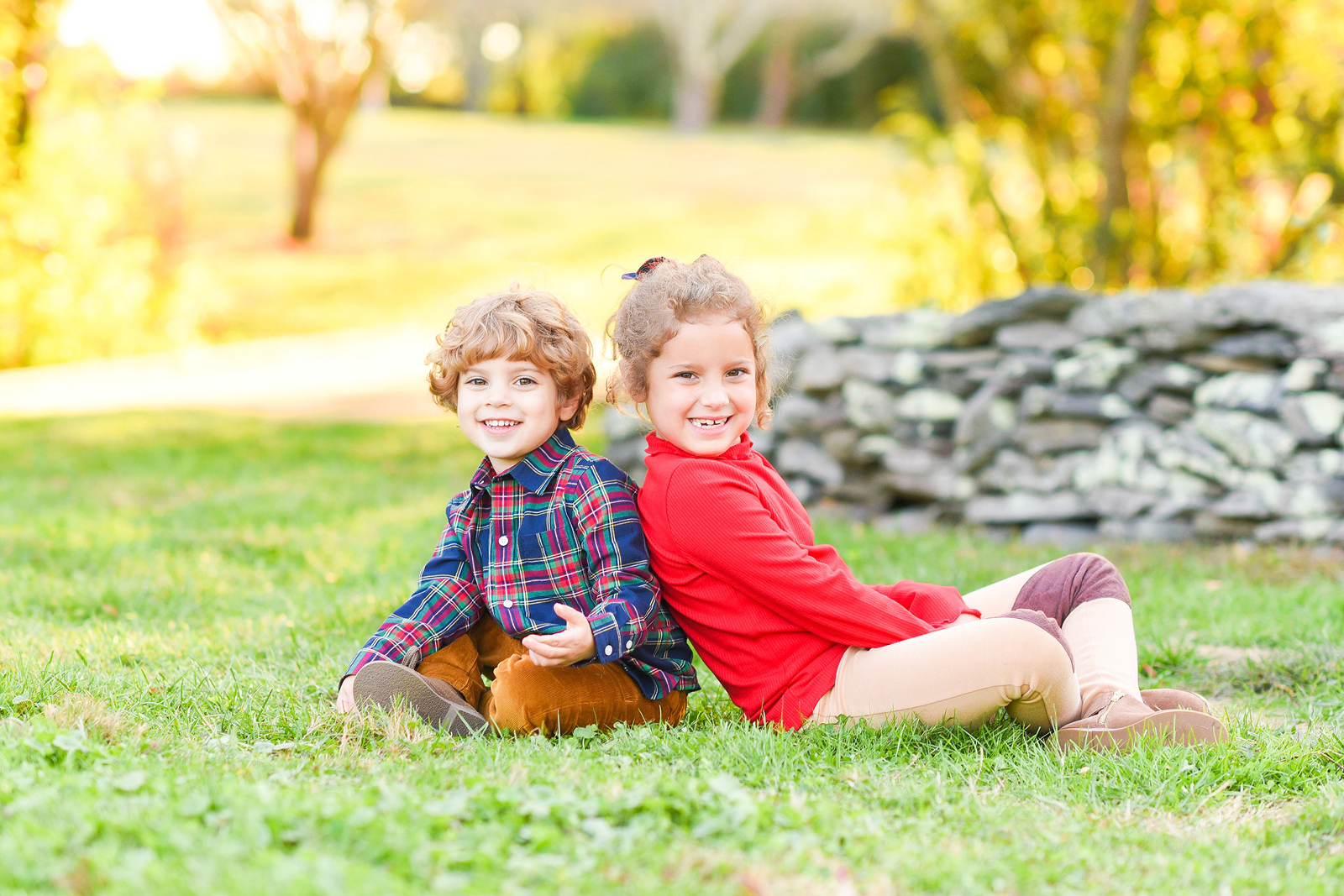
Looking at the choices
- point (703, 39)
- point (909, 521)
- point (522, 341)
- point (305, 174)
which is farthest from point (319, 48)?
point (703, 39)

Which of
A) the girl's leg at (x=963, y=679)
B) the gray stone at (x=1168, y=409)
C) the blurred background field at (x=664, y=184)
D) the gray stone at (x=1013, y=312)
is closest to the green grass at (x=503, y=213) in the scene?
the blurred background field at (x=664, y=184)

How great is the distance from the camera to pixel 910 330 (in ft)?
18.1

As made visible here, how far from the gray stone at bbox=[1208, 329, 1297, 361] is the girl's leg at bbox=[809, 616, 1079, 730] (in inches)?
109

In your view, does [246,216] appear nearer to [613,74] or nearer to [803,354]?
[803,354]

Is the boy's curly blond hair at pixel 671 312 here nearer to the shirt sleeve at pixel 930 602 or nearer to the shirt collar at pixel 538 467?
the shirt collar at pixel 538 467

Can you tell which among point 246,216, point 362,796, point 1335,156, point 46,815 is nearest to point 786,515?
point 362,796

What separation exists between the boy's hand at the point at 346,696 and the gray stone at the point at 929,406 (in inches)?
129

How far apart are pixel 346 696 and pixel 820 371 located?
3.31m

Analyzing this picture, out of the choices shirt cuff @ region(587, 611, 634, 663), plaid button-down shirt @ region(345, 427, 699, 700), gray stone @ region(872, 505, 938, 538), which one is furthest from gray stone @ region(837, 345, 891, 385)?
shirt cuff @ region(587, 611, 634, 663)

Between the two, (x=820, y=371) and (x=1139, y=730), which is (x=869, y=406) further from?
(x=1139, y=730)

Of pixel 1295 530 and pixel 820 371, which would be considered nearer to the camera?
pixel 1295 530

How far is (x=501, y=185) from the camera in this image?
20750 mm

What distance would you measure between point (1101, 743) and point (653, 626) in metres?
0.95

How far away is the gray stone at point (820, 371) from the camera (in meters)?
5.53
